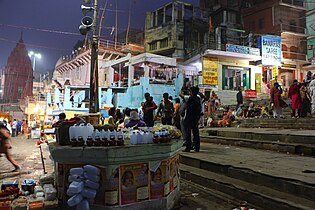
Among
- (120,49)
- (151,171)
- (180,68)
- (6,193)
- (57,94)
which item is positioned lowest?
(6,193)

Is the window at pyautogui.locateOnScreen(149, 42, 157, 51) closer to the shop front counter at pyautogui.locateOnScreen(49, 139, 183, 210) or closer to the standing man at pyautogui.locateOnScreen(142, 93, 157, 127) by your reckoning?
the standing man at pyautogui.locateOnScreen(142, 93, 157, 127)

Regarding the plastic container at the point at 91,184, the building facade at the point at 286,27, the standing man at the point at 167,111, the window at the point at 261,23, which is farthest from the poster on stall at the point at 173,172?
the window at the point at 261,23

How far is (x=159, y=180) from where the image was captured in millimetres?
3336

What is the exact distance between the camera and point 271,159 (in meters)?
5.25

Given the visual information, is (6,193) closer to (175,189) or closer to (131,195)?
(131,195)

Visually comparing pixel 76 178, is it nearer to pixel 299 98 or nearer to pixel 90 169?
pixel 90 169

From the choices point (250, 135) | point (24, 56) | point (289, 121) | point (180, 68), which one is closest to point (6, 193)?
point (250, 135)

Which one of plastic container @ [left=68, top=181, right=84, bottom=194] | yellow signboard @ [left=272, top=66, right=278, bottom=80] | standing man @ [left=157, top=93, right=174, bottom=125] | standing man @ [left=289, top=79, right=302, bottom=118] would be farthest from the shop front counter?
yellow signboard @ [left=272, top=66, right=278, bottom=80]

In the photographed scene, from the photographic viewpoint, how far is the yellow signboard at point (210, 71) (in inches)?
896

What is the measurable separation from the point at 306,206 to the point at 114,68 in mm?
28604

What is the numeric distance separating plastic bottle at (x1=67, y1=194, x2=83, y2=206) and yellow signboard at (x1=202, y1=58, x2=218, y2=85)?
2091 centimetres

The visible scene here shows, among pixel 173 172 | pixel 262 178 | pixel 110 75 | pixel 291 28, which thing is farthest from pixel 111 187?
pixel 291 28

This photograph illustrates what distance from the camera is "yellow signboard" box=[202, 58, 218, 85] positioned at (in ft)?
74.6

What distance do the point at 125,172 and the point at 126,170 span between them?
3cm
